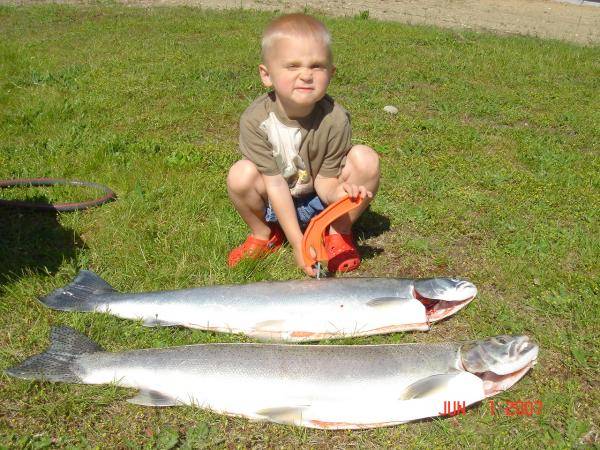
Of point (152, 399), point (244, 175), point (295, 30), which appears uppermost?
point (295, 30)

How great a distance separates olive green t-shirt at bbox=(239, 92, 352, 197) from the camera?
391 cm

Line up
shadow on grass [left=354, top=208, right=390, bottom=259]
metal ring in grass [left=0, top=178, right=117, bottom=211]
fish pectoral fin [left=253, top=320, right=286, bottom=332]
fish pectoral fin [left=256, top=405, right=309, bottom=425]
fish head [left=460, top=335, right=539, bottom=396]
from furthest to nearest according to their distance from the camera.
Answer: metal ring in grass [left=0, top=178, right=117, bottom=211]
shadow on grass [left=354, top=208, right=390, bottom=259]
fish pectoral fin [left=253, top=320, right=286, bottom=332]
fish head [left=460, top=335, right=539, bottom=396]
fish pectoral fin [left=256, top=405, right=309, bottom=425]

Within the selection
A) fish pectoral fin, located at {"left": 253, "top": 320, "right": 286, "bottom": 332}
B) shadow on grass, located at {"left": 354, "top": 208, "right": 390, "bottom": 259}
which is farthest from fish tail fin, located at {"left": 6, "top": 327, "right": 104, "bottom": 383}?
shadow on grass, located at {"left": 354, "top": 208, "right": 390, "bottom": 259}

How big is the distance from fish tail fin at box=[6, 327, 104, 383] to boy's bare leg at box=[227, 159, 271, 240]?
1.38 meters

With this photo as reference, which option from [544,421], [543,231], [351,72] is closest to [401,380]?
[544,421]

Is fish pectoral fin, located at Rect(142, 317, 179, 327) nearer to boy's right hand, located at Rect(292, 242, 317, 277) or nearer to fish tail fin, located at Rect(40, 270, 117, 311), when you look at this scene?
fish tail fin, located at Rect(40, 270, 117, 311)

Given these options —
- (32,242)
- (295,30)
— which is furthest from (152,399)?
(295,30)

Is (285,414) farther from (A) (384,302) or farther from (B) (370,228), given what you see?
(B) (370,228)

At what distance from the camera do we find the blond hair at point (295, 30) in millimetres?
3604

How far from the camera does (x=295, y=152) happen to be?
394 centimetres

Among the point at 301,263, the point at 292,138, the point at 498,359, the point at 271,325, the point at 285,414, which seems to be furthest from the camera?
the point at 292,138

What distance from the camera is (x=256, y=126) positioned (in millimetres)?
3941

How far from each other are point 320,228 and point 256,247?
0.69m

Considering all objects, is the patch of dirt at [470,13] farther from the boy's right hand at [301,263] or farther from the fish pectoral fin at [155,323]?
the fish pectoral fin at [155,323]
